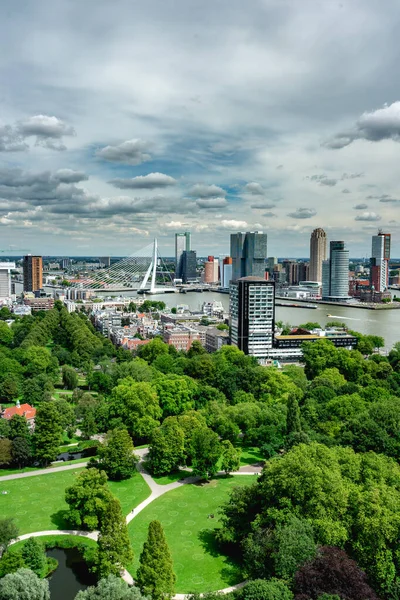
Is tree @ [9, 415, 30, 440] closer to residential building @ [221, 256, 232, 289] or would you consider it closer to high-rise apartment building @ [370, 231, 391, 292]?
high-rise apartment building @ [370, 231, 391, 292]

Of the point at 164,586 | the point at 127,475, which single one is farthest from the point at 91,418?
the point at 164,586

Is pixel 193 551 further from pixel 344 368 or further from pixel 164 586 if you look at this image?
pixel 344 368

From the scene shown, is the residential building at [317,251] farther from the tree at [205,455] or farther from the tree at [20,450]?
the tree at [20,450]

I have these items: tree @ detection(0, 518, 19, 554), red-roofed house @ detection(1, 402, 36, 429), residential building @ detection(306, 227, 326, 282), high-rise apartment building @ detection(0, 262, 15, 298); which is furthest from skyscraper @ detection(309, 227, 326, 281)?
tree @ detection(0, 518, 19, 554)

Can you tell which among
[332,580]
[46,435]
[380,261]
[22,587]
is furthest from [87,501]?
[380,261]

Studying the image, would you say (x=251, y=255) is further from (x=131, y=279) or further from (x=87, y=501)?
(x=87, y=501)
